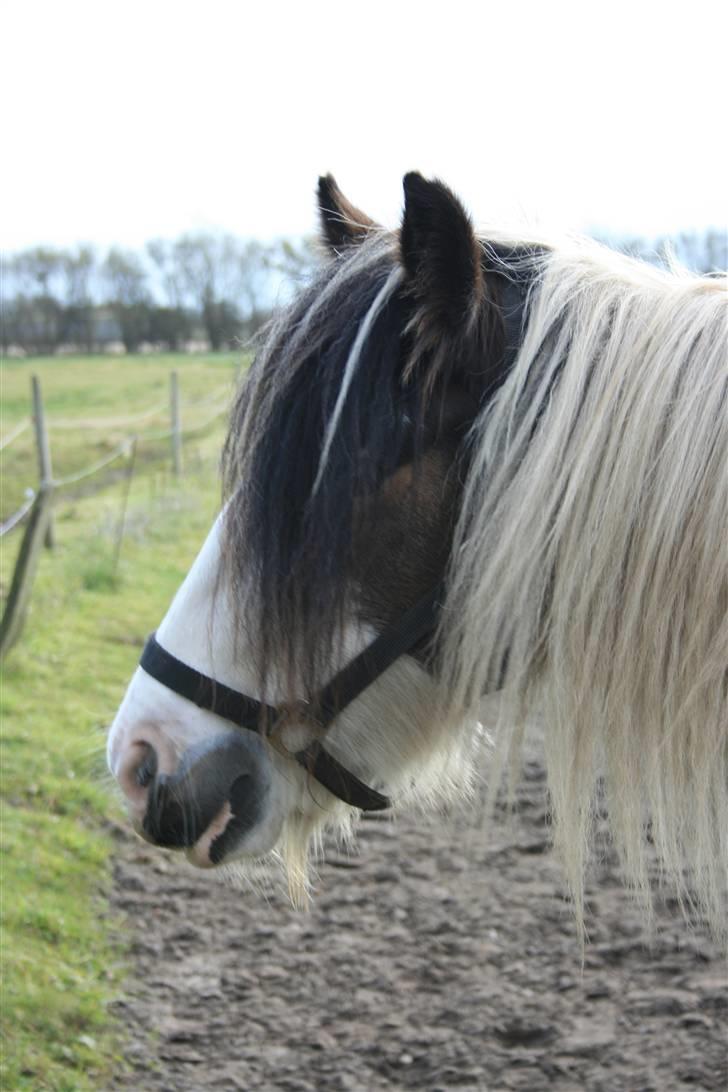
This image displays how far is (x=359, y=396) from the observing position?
5.47 feet

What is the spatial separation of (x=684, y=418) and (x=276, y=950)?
2.58 metres

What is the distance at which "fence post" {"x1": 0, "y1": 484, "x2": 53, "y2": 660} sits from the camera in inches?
222

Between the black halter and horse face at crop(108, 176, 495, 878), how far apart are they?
0.05ft

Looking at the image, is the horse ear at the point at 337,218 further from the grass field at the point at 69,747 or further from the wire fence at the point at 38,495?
the grass field at the point at 69,747

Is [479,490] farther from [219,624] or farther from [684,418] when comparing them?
[219,624]

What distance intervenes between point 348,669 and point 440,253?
26.4 inches

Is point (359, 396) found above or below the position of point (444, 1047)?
above

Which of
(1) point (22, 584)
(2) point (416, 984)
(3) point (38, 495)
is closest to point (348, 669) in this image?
(2) point (416, 984)

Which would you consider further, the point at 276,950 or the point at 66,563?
the point at 66,563

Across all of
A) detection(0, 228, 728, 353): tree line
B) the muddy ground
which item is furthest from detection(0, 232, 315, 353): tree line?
the muddy ground

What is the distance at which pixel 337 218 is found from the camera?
81.4 inches

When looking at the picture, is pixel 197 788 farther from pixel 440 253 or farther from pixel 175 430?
pixel 175 430

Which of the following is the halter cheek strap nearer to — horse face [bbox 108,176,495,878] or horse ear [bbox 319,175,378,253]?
horse face [bbox 108,176,495,878]

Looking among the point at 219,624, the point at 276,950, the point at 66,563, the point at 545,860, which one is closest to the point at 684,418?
A: the point at 219,624
